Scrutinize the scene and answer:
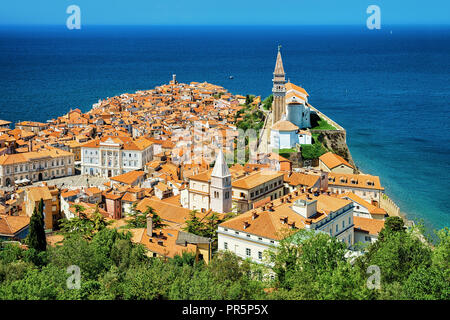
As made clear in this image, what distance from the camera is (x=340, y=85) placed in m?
90.4

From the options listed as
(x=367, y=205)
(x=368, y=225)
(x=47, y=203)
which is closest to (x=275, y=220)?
(x=368, y=225)

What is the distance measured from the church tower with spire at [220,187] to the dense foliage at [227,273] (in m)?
5.85

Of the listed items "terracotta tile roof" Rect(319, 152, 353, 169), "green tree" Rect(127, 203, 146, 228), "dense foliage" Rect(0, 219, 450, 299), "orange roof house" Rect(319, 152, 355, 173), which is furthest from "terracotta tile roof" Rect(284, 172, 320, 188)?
"dense foliage" Rect(0, 219, 450, 299)

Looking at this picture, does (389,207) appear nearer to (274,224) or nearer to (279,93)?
(274,224)

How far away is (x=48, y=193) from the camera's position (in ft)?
89.2

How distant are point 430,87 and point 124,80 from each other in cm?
5538

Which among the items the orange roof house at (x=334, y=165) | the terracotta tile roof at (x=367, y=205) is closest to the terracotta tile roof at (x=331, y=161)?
the orange roof house at (x=334, y=165)

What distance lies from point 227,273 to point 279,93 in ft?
89.5

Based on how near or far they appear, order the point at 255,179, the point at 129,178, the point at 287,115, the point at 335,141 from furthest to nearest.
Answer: the point at 287,115, the point at 335,141, the point at 129,178, the point at 255,179

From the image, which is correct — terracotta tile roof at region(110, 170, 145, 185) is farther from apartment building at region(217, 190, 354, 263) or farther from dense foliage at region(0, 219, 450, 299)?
dense foliage at region(0, 219, 450, 299)

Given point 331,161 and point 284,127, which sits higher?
point 284,127

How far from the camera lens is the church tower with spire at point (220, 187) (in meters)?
24.1
